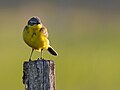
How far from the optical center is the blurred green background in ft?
43.6

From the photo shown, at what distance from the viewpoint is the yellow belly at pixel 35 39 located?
296 inches

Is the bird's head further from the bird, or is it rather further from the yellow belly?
the yellow belly

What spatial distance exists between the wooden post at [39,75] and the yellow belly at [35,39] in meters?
1.31

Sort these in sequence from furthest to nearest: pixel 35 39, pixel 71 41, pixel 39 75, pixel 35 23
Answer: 1. pixel 71 41
2. pixel 35 23
3. pixel 35 39
4. pixel 39 75

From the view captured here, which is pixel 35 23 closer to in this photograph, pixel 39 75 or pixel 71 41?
pixel 39 75

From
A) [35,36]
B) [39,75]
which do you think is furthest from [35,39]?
[39,75]

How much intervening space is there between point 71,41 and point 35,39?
8.33 metres

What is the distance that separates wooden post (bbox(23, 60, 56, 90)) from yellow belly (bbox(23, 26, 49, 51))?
4.28 ft

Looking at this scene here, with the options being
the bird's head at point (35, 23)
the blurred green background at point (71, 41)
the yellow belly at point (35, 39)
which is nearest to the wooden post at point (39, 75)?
the yellow belly at point (35, 39)

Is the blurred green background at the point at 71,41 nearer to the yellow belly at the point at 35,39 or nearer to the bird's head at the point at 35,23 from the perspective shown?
the bird's head at the point at 35,23

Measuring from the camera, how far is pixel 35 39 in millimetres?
7547

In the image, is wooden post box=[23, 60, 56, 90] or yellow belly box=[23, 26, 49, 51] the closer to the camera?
wooden post box=[23, 60, 56, 90]

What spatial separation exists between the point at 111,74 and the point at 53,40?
1.58m

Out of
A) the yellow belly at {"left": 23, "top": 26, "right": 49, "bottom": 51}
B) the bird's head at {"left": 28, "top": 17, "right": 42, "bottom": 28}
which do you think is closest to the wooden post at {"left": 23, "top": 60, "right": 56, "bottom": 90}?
the yellow belly at {"left": 23, "top": 26, "right": 49, "bottom": 51}
